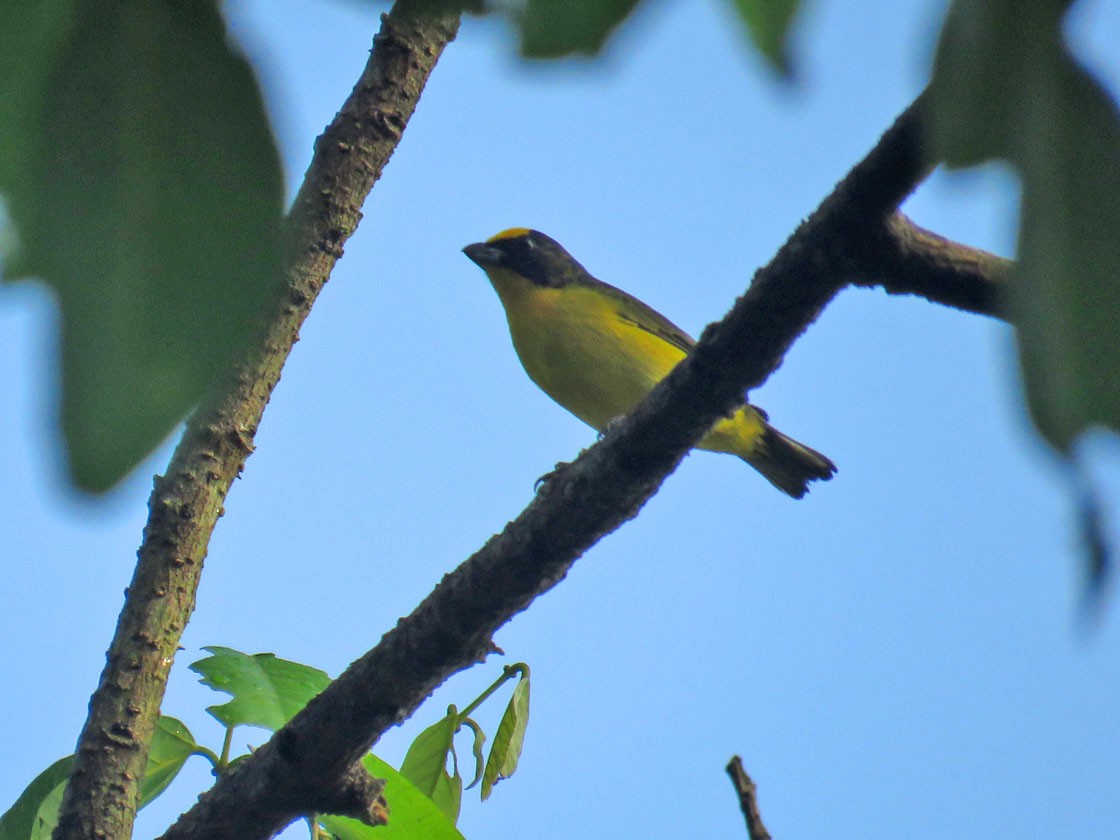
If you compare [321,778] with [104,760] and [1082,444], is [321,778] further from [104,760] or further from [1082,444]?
[1082,444]

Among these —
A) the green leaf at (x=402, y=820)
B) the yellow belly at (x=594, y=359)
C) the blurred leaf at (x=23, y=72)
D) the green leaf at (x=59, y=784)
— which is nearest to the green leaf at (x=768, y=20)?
the blurred leaf at (x=23, y=72)

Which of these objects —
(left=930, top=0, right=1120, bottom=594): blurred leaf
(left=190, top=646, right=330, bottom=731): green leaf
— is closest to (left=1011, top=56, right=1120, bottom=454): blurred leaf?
(left=930, top=0, right=1120, bottom=594): blurred leaf

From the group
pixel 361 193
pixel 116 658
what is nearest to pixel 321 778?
pixel 116 658

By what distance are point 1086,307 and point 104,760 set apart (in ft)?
7.96

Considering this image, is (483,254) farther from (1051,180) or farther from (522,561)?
(1051,180)

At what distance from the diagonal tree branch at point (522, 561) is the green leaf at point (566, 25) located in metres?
1.28

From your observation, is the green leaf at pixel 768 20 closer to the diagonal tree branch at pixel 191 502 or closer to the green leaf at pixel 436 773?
the diagonal tree branch at pixel 191 502

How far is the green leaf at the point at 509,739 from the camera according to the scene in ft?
8.52

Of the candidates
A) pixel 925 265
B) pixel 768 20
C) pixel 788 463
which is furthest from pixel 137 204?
pixel 788 463

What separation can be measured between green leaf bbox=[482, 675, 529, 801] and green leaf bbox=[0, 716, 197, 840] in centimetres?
66

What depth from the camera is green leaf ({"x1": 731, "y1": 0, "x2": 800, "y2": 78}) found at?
1.08 ft

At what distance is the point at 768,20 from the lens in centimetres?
33

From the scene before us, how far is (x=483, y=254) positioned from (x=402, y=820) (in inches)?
167

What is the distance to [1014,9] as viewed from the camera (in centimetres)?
32
